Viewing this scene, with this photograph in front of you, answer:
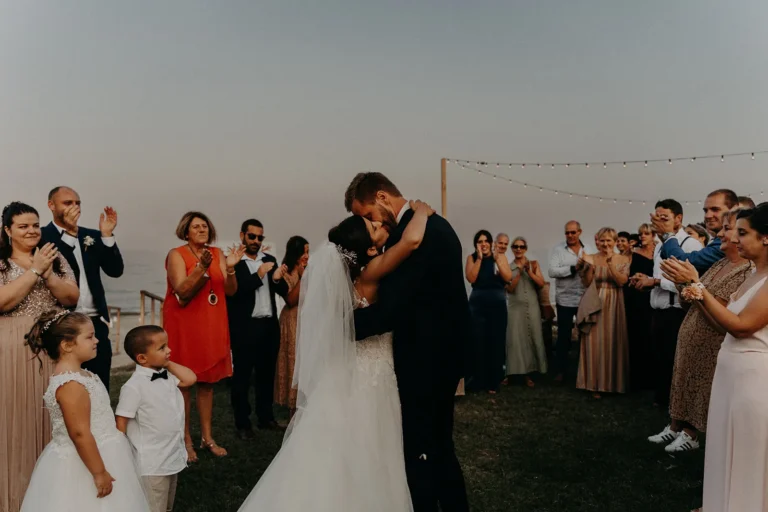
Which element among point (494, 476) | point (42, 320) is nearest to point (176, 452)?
point (42, 320)

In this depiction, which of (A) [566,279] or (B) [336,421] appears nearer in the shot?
(B) [336,421]

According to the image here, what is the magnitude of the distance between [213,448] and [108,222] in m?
1.83

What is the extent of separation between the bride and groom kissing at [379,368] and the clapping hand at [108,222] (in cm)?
182

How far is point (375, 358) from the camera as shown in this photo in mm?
3025

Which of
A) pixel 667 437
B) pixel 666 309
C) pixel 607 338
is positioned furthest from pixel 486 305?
pixel 667 437

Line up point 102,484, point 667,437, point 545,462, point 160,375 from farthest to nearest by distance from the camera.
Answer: point 667,437
point 545,462
point 160,375
point 102,484

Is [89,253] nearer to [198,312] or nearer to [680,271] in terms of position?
[198,312]

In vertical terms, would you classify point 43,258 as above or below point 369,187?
below

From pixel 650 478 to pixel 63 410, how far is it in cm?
348

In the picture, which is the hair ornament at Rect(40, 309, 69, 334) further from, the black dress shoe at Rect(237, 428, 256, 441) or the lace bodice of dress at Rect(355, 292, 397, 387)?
the black dress shoe at Rect(237, 428, 256, 441)

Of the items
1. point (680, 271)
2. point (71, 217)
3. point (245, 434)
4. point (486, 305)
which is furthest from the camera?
point (486, 305)

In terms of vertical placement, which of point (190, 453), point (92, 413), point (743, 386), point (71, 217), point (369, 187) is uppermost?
point (369, 187)

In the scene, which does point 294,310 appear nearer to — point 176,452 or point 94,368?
point 94,368

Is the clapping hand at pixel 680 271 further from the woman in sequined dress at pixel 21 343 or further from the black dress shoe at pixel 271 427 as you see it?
the black dress shoe at pixel 271 427
